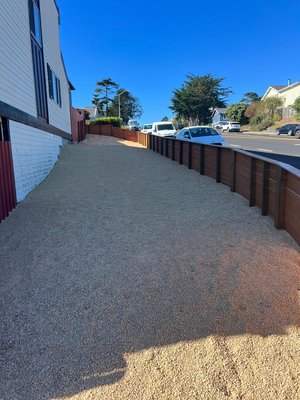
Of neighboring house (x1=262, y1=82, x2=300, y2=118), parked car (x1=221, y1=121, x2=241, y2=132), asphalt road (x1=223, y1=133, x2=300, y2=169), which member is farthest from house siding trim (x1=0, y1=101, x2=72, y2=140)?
neighboring house (x1=262, y1=82, x2=300, y2=118)

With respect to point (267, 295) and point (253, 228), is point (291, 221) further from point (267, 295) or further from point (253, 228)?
point (267, 295)

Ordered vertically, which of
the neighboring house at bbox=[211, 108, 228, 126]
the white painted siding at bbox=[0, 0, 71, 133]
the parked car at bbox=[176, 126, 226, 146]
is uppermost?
the neighboring house at bbox=[211, 108, 228, 126]

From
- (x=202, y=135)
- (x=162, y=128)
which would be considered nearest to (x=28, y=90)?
(x=202, y=135)

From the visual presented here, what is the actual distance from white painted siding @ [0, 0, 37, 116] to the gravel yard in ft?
Answer: 10.8

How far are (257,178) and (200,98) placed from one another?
76859 millimetres

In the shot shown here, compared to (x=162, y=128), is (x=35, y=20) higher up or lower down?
higher up

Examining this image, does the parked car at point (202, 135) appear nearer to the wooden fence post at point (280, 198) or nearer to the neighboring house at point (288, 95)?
the wooden fence post at point (280, 198)

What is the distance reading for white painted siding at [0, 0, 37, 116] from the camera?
27.9 feet

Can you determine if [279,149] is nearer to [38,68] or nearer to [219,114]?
[38,68]

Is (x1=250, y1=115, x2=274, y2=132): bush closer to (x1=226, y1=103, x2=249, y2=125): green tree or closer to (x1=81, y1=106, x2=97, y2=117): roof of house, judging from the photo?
(x1=226, y1=103, x2=249, y2=125): green tree

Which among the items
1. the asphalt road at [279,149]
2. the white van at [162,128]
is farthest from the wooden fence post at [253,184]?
the white van at [162,128]

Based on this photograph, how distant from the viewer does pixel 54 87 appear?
1697 cm

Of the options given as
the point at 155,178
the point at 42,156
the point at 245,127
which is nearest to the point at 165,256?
the point at 155,178

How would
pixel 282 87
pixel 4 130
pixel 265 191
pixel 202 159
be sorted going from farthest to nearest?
pixel 282 87
pixel 202 159
pixel 4 130
pixel 265 191
